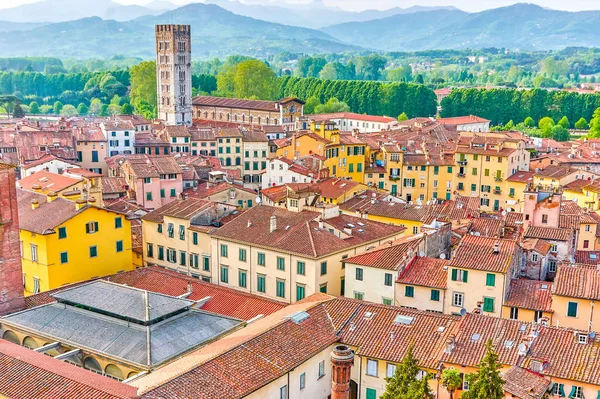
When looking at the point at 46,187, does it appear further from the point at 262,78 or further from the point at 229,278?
the point at 262,78

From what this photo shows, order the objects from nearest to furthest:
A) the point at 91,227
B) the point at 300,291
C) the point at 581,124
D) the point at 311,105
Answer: the point at 300,291, the point at 91,227, the point at 581,124, the point at 311,105

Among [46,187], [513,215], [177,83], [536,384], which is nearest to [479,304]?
[536,384]

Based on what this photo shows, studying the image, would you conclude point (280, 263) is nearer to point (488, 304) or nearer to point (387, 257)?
point (387, 257)

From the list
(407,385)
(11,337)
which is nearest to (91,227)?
(11,337)

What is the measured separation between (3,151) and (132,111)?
3666 inches

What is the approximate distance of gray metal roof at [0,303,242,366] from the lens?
3266cm

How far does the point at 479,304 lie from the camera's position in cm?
4125

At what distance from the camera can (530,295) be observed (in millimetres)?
41281

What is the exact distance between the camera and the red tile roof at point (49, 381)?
2680cm

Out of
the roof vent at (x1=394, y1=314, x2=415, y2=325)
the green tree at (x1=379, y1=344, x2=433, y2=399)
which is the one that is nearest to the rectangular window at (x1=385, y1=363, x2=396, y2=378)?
the roof vent at (x1=394, y1=314, x2=415, y2=325)

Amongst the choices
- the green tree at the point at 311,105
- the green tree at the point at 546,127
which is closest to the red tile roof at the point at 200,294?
the green tree at the point at 546,127

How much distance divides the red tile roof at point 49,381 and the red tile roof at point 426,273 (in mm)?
20380

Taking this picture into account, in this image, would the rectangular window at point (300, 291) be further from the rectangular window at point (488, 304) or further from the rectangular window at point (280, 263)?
the rectangular window at point (488, 304)

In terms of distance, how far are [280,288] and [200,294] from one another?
605 cm
